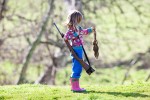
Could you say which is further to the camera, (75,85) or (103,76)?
(103,76)

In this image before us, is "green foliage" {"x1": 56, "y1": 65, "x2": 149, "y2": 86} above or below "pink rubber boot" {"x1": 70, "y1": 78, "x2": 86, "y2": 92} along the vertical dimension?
above

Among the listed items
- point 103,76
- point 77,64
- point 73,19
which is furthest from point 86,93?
point 103,76

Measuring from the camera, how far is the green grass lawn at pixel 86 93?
855 cm

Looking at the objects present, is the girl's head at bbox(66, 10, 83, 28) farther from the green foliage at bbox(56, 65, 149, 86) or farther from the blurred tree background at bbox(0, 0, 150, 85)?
the green foliage at bbox(56, 65, 149, 86)

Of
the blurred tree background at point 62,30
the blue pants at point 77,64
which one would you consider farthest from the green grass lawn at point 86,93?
the blurred tree background at point 62,30

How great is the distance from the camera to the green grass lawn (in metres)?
8.55

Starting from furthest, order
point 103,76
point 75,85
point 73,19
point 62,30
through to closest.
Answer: point 103,76 → point 62,30 → point 75,85 → point 73,19

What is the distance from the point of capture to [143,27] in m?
23.0

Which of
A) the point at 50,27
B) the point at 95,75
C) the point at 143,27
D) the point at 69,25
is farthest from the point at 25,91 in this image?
the point at 95,75

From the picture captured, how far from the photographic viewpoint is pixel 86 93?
905cm

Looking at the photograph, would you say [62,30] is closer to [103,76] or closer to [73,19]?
[103,76]

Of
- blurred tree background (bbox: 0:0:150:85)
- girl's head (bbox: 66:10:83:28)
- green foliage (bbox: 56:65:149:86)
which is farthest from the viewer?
green foliage (bbox: 56:65:149:86)

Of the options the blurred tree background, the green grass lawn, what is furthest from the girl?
the blurred tree background

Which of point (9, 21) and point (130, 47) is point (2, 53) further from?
point (130, 47)
